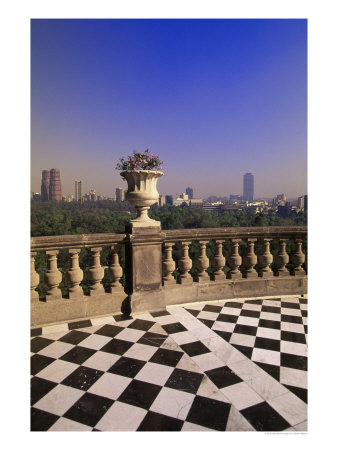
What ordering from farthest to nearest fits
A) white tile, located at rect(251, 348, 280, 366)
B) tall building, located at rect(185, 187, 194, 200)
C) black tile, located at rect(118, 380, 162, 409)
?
tall building, located at rect(185, 187, 194, 200), white tile, located at rect(251, 348, 280, 366), black tile, located at rect(118, 380, 162, 409)

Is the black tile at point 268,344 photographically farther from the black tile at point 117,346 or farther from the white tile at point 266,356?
the black tile at point 117,346

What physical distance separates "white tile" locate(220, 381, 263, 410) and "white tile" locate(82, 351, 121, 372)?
3.31 ft

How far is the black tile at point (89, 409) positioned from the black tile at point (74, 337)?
912 mm

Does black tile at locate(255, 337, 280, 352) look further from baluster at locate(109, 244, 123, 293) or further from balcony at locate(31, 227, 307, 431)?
baluster at locate(109, 244, 123, 293)

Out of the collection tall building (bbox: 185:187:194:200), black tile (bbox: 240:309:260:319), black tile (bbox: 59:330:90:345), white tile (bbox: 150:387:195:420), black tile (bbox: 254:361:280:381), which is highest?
tall building (bbox: 185:187:194:200)

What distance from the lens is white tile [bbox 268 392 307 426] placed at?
1933 mm

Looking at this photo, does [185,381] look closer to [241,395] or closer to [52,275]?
[241,395]

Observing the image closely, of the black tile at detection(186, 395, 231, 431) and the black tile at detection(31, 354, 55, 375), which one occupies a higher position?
the black tile at detection(31, 354, 55, 375)

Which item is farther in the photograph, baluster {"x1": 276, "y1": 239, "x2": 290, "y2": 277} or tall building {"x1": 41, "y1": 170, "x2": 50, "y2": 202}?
tall building {"x1": 41, "y1": 170, "x2": 50, "y2": 202}

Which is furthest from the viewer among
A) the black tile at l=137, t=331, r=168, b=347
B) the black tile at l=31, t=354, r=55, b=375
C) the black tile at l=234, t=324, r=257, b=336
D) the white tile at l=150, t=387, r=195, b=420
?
the black tile at l=234, t=324, r=257, b=336

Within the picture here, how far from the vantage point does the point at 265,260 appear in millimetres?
4520

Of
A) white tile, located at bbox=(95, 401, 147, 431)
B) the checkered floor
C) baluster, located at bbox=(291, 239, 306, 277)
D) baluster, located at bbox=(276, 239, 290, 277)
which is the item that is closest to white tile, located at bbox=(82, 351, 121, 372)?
the checkered floor

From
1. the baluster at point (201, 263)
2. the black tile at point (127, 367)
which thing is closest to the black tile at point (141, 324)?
the black tile at point (127, 367)
